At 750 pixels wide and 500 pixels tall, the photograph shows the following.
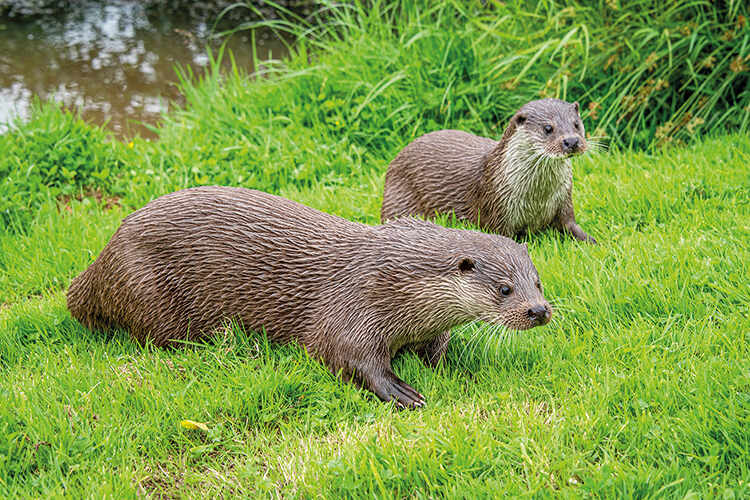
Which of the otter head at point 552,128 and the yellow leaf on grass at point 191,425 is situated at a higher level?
the otter head at point 552,128

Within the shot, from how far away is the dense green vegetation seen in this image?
2.35 metres

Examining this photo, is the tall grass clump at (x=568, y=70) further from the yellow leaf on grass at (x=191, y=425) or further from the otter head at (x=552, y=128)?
the yellow leaf on grass at (x=191, y=425)

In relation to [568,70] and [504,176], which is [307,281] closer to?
[504,176]

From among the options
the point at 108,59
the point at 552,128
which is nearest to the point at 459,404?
the point at 552,128

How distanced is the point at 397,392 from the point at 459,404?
0.23 metres

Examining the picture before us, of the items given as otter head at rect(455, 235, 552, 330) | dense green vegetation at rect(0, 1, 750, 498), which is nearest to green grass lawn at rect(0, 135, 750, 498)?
dense green vegetation at rect(0, 1, 750, 498)

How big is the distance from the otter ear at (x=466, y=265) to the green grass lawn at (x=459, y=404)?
1.09 ft

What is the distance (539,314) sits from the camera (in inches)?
105

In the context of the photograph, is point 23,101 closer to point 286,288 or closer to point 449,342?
point 286,288

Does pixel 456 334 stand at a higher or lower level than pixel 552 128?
lower

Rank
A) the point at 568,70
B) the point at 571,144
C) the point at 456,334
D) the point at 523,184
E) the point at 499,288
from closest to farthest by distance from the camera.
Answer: the point at 499,288 → the point at 456,334 → the point at 571,144 → the point at 523,184 → the point at 568,70

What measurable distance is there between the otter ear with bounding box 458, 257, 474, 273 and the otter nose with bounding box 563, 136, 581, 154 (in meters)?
1.17

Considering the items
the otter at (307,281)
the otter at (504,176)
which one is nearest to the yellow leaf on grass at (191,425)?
the otter at (307,281)

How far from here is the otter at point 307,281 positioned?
2783mm
